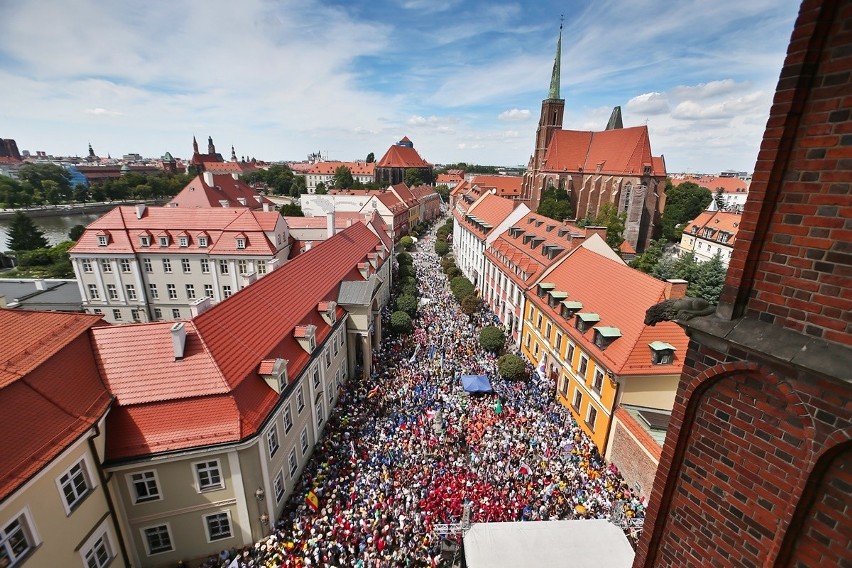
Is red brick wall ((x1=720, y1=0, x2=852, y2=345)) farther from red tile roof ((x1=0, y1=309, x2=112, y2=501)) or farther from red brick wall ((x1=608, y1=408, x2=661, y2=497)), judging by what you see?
red tile roof ((x1=0, y1=309, x2=112, y2=501))

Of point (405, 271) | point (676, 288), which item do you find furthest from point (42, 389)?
point (405, 271)

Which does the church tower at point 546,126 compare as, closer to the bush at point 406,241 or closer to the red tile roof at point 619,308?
the bush at point 406,241

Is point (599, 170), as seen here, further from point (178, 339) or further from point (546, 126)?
point (178, 339)

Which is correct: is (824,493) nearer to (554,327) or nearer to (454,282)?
(554,327)

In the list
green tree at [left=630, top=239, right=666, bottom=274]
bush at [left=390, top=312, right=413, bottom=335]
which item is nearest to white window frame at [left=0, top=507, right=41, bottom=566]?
bush at [left=390, top=312, right=413, bottom=335]

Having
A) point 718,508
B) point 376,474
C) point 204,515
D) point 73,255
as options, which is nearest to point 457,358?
point 376,474

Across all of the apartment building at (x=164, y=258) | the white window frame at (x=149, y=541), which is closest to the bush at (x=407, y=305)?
the apartment building at (x=164, y=258)
